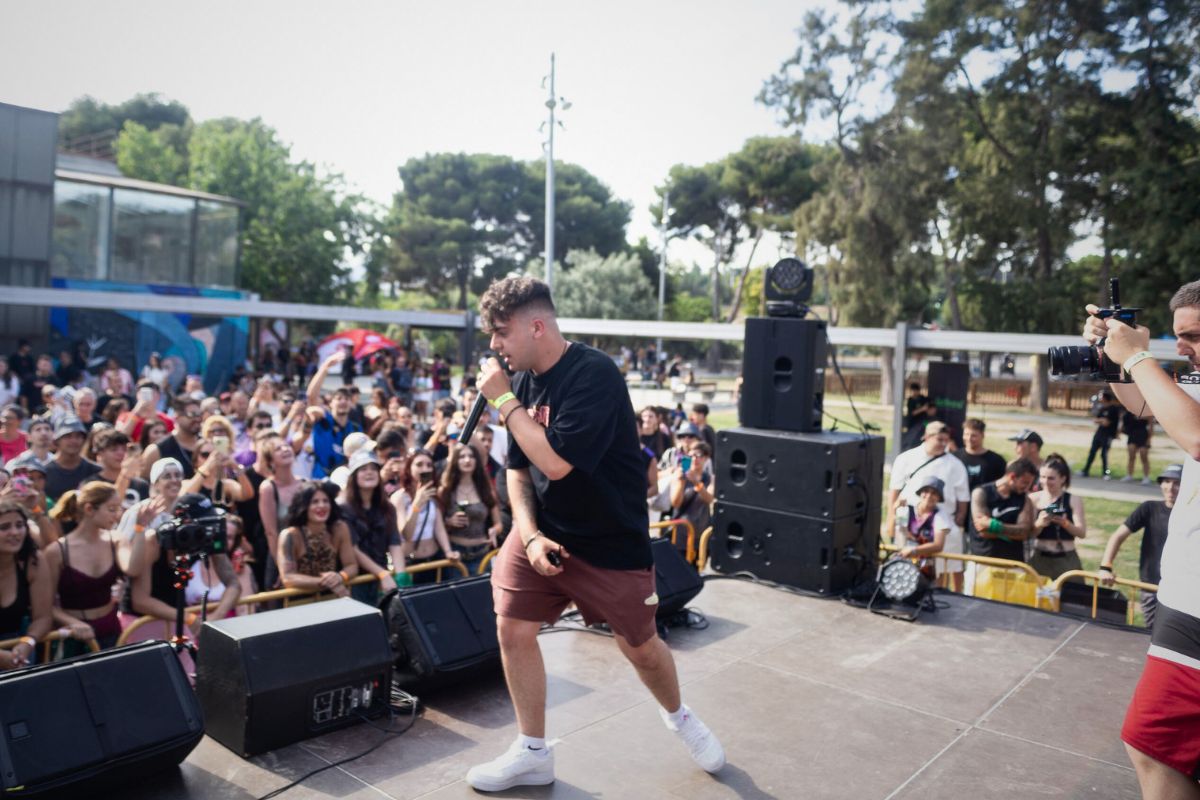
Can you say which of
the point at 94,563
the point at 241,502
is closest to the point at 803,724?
the point at 94,563

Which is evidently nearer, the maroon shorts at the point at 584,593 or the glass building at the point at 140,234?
the maroon shorts at the point at 584,593

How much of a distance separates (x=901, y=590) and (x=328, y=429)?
5.96 metres

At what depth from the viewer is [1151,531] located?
6262mm

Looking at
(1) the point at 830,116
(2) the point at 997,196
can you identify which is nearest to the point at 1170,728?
(2) the point at 997,196

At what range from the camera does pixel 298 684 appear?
3547 mm

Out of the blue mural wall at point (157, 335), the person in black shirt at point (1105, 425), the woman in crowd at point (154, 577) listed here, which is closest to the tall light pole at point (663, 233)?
the blue mural wall at point (157, 335)

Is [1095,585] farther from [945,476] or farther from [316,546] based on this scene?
[316,546]

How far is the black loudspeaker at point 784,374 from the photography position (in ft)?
19.8

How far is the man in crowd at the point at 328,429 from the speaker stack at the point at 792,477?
4.28 m

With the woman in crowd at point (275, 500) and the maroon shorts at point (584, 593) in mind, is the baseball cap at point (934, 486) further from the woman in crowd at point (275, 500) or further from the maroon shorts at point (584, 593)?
the woman in crowd at point (275, 500)

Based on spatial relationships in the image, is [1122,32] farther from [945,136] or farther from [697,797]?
[697,797]

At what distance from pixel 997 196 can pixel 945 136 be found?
2.48 m

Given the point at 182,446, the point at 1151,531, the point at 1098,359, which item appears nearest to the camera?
the point at 1098,359

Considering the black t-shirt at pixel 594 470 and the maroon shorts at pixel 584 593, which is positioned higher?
the black t-shirt at pixel 594 470
